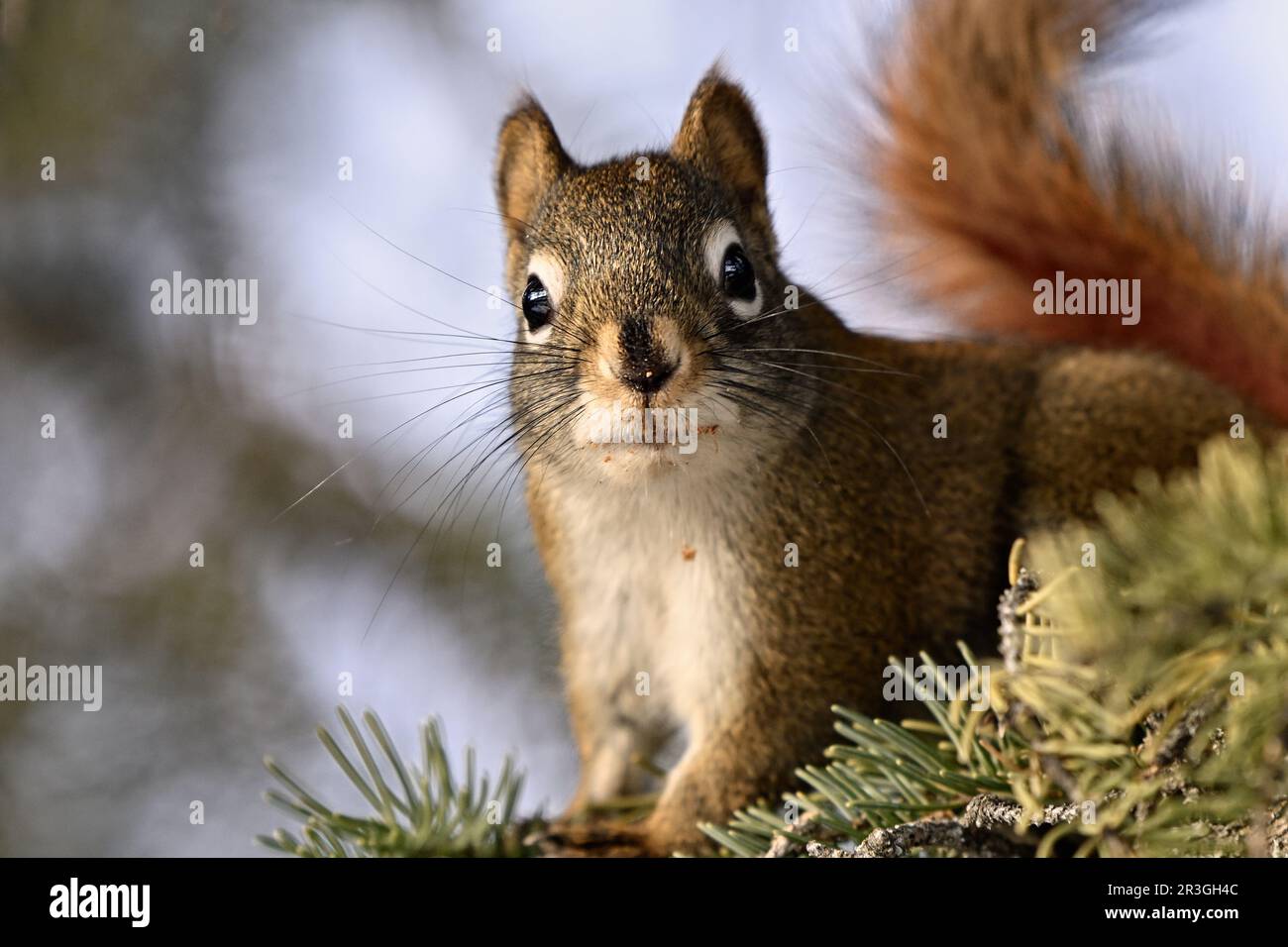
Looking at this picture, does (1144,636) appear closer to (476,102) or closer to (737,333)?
(737,333)

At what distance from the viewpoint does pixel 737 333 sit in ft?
5.89

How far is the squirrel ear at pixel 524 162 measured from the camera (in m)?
2.12

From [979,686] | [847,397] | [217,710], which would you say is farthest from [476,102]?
[979,686]

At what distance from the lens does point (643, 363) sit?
1.58 meters

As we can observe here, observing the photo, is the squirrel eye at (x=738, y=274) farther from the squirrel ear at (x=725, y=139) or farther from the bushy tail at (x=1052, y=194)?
the bushy tail at (x=1052, y=194)

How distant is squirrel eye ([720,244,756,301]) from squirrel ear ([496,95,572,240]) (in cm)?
40

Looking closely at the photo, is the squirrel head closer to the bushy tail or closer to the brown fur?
the brown fur

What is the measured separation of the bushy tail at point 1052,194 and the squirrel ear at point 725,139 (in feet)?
1.13

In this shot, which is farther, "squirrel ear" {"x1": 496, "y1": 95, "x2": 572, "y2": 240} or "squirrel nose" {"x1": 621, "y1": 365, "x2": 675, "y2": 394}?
"squirrel ear" {"x1": 496, "y1": 95, "x2": 572, "y2": 240}

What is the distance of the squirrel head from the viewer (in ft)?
5.40

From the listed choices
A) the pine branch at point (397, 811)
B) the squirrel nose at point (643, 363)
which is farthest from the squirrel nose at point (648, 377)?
the pine branch at point (397, 811)

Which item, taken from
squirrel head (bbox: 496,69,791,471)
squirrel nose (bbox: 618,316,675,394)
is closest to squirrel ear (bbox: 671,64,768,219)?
squirrel head (bbox: 496,69,791,471)

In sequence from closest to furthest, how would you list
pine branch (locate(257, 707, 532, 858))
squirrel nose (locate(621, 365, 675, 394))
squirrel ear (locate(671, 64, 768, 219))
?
1. pine branch (locate(257, 707, 532, 858))
2. squirrel nose (locate(621, 365, 675, 394))
3. squirrel ear (locate(671, 64, 768, 219))
